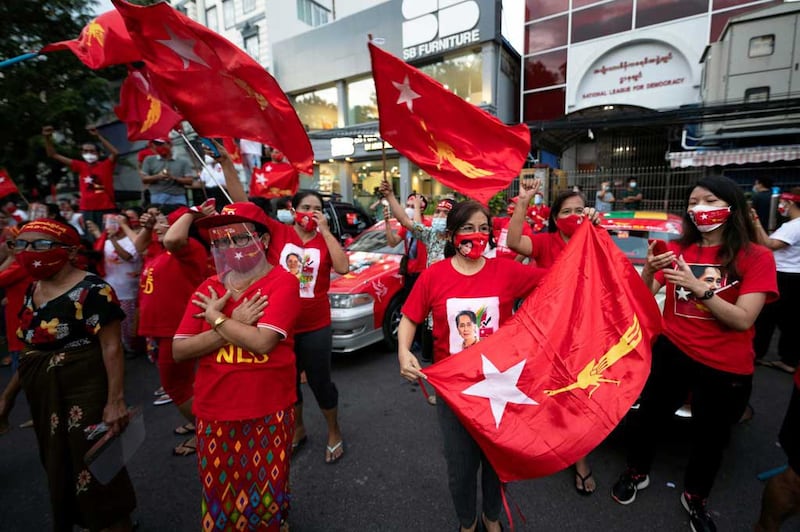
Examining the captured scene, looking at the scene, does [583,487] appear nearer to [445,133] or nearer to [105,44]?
[445,133]

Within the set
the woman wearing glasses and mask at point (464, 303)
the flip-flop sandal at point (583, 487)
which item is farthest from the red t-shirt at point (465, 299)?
the flip-flop sandal at point (583, 487)

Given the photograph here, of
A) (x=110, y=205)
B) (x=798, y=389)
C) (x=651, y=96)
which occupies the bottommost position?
(x=798, y=389)

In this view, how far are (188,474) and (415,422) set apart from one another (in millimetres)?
1998

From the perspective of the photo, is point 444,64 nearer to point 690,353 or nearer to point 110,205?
point 110,205

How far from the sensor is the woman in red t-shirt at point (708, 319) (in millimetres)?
2260

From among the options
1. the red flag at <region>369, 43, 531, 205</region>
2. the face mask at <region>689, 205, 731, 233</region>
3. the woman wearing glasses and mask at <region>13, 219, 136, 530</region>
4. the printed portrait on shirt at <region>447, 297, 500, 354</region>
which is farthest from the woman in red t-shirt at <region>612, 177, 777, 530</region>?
the woman wearing glasses and mask at <region>13, 219, 136, 530</region>

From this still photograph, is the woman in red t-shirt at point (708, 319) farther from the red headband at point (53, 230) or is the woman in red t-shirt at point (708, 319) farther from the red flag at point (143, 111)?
the red flag at point (143, 111)

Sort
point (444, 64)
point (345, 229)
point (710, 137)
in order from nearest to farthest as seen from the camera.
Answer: point (345, 229) < point (710, 137) < point (444, 64)

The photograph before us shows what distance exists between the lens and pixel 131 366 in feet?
18.3

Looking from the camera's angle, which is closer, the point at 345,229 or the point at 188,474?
the point at 188,474

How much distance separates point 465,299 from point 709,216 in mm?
1580

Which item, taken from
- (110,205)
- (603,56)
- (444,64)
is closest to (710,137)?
(603,56)

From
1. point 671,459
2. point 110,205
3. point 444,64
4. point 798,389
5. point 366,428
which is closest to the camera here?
point 798,389

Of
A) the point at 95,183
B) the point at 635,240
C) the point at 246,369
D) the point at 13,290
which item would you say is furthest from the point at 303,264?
the point at 95,183
